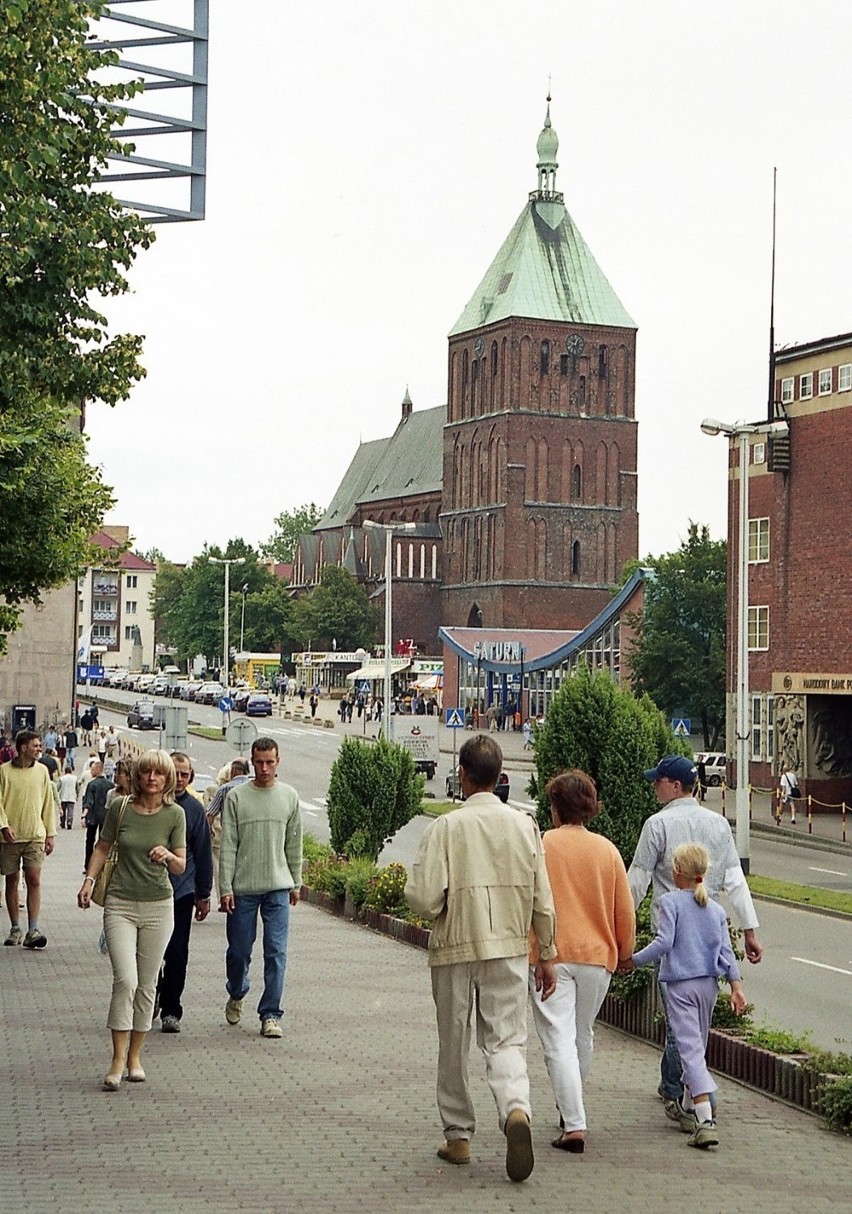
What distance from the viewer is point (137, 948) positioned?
9680 millimetres

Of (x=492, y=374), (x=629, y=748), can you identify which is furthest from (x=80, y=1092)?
(x=492, y=374)

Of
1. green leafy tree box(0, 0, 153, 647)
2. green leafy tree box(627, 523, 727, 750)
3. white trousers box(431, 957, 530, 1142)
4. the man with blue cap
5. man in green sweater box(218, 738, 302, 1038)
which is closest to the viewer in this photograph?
white trousers box(431, 957, 530, 1142)

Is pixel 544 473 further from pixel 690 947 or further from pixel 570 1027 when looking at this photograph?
pixel 570 1027

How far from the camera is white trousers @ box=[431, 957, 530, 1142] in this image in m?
7.68

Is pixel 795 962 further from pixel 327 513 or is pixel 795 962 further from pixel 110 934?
pixel 327 513

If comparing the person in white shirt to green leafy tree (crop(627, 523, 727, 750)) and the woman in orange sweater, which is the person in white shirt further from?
green leafy tree (crop(627, 523, 727, 750))

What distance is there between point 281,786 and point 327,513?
167m

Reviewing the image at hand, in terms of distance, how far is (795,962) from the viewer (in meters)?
20.3

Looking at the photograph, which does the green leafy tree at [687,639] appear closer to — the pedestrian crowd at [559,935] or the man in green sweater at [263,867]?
the man in green sweater at [263,867]

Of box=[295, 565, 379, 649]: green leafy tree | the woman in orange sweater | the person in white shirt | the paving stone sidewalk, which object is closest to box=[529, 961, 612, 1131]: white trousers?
the woman in orange sweater

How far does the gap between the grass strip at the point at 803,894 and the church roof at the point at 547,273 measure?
9757cm

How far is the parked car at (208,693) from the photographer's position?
4485 inches

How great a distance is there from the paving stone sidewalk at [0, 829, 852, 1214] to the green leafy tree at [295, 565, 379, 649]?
124 meters

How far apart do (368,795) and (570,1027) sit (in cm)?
1672
